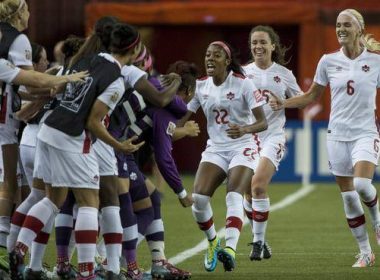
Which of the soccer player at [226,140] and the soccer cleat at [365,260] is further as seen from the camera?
the soccer cleat at [365,260]

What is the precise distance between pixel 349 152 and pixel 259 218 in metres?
1.15

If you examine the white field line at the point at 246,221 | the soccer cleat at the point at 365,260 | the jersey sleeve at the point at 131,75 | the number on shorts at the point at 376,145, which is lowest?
the white field line at the point at 246,221

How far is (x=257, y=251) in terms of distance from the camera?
40.5 feet

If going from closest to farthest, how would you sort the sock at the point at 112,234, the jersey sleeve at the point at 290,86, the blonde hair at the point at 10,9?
the sock at the point at 112,234
the blonde hair at the point at 10,9
the jersey sleeve at the point at 290,86

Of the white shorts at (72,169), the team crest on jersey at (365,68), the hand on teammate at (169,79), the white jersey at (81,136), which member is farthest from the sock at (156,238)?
the team crest on jersey at (365,68)

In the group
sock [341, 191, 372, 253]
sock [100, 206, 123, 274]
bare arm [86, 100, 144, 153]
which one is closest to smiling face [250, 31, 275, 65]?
sock [341, 191, 372, 253]

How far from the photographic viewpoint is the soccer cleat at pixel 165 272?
10.8 metres

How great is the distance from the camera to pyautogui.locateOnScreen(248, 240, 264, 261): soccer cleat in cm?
1231

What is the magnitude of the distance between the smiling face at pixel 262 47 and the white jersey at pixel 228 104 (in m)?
1.17

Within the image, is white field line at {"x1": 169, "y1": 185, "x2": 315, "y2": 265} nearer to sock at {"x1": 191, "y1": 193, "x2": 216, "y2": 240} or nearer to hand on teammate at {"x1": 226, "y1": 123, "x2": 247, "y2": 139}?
sock at {"x1": 191, "y1": 193, "x2": 216, "y2": 240}

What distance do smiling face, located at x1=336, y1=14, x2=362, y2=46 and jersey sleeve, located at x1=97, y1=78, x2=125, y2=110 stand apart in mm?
3109

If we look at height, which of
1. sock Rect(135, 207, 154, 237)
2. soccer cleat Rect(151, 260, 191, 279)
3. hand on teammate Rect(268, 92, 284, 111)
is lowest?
soccer cleat Rect(151, 260, 191, 279)

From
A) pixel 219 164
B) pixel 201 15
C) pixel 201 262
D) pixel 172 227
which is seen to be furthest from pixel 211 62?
pixel 201 15

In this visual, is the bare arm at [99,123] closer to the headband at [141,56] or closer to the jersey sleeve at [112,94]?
the jersey sleeve at [112,94]
